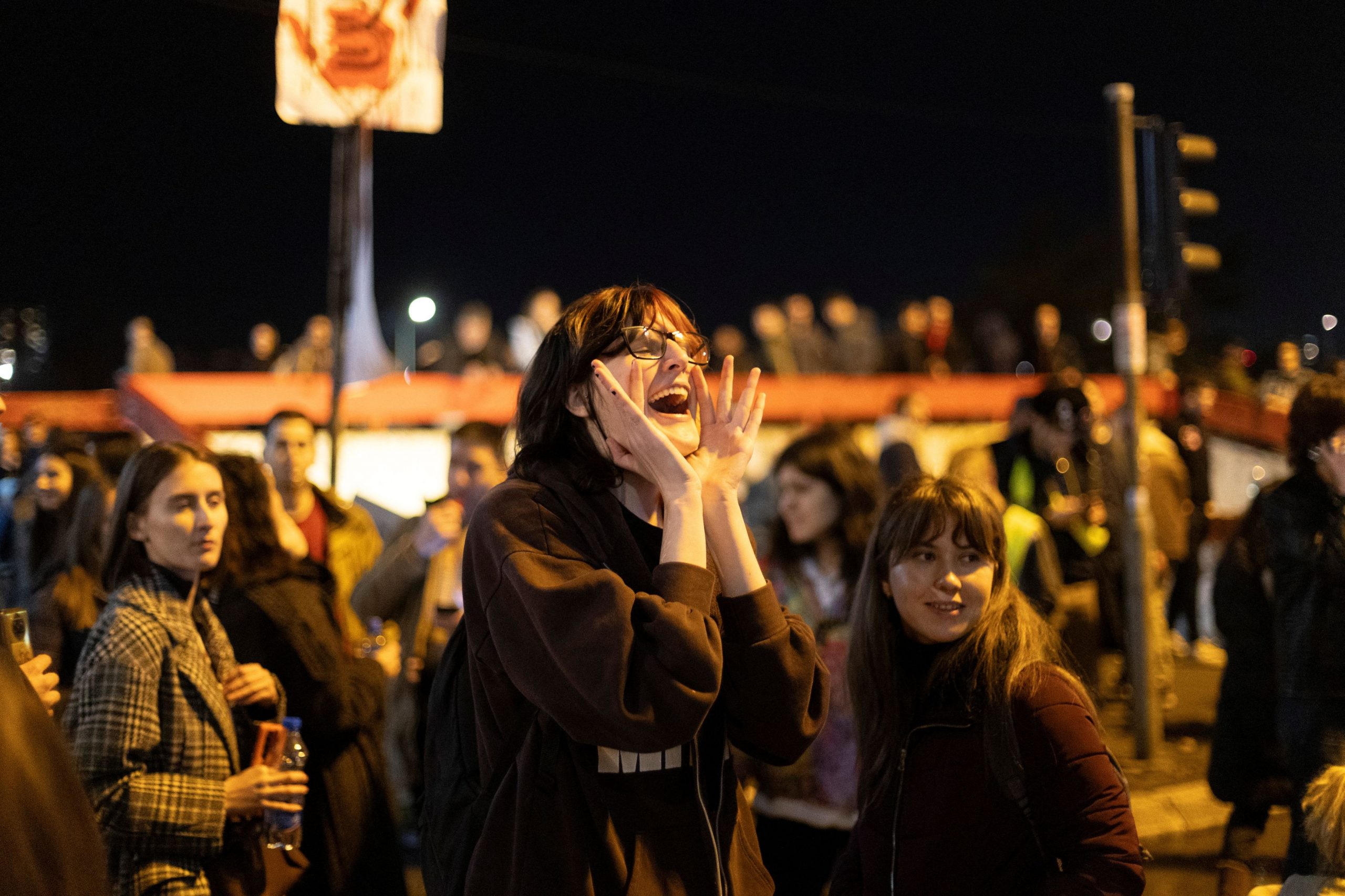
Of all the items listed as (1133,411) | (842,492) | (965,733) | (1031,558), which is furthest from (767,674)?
(1133,411)

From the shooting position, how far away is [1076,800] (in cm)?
230

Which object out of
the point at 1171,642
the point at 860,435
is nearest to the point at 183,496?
the point at 1171,642

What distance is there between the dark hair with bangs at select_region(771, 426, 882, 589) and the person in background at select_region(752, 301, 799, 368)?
1185 centimetres

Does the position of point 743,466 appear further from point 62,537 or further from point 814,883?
point 62,537

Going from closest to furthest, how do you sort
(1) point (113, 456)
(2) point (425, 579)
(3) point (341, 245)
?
(2) point (425, 579), (1) point (113, 456), (3) point (341, 245)

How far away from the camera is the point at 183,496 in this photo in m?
3.28

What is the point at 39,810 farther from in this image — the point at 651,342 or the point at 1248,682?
the point at 1248,682

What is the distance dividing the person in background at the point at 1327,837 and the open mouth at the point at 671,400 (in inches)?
64.4

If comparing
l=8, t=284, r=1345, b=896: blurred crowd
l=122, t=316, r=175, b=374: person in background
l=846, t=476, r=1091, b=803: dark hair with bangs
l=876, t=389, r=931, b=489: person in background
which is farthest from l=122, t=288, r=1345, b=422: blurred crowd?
l=846, t=476, r=1091, b=803: dark hair with bangs

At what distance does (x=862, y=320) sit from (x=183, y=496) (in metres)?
14.0

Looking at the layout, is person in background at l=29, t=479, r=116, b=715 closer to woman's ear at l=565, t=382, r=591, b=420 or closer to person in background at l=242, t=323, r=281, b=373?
woman's ear at l=565, t=382, r=591, b=420

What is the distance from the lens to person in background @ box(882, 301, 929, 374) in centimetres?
1638

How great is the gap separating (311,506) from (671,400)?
4077 millimetres

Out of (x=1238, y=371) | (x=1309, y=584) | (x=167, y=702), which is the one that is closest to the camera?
(x=167, y=702)
